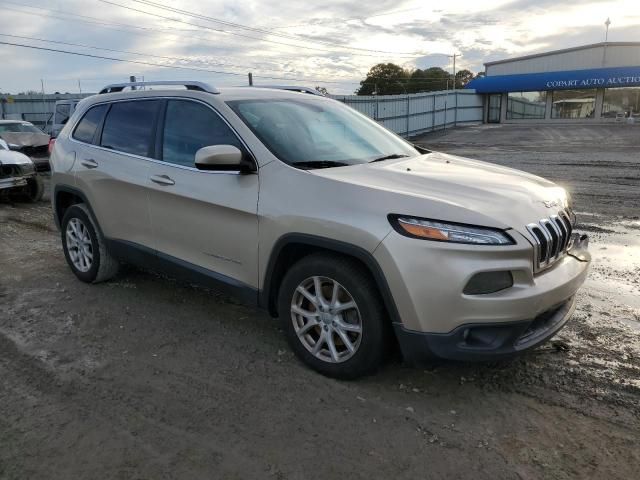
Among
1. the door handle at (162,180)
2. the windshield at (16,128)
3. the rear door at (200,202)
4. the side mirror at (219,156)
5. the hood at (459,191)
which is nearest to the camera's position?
the hood at (459,191)

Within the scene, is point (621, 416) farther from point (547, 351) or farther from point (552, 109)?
point (552, 109)

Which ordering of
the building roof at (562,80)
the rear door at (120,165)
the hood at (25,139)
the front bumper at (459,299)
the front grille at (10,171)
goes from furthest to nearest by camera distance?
the building roof at (562,80) → the hood at (25,139) → the front grille at (10,171) → the rear door at (120,165) → the front bumper at (459,299)

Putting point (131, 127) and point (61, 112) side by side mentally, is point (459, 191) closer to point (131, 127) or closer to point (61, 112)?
point (131, 127)

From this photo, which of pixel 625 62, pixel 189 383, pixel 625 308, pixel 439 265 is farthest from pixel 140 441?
pixel 625 62

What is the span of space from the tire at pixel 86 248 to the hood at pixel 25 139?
1056 cm

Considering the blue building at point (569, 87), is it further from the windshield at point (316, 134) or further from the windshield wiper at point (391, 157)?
the windshield wiper at point (391, 157)

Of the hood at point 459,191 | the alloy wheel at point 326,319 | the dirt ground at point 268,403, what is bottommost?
the dirt ground at point 268,403

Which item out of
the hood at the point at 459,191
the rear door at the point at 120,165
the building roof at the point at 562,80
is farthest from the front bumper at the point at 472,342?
the building roof at the point at 562,80

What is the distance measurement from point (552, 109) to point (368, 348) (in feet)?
145

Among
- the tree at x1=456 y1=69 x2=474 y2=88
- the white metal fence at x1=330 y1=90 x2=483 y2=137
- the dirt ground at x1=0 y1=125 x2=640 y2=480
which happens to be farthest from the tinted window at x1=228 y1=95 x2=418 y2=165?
the tree at x1=456 y1=69 x2=474 y2=88

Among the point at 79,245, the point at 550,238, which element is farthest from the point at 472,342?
the point at 79,245

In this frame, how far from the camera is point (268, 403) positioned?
10.7 feet

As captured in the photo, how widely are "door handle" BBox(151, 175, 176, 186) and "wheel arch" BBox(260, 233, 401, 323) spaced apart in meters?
1.16

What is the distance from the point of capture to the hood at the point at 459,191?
2947 mm
